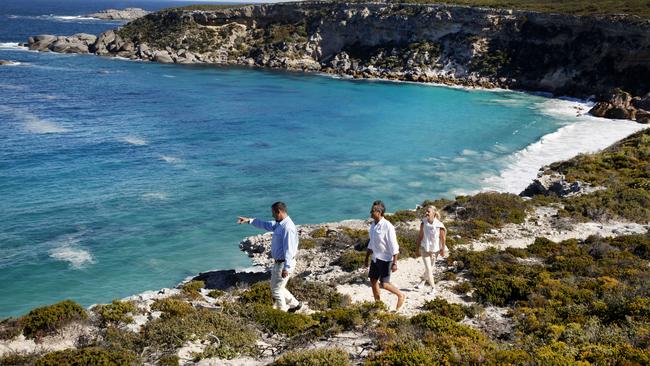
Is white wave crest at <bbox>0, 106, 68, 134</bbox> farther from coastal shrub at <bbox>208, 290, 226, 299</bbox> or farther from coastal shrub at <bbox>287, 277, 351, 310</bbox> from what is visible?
coastal shrub at <bbox>287, 277, 351, 310</bbox>

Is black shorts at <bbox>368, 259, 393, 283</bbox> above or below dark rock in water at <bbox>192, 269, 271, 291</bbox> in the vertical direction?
above

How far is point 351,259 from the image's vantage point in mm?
18922

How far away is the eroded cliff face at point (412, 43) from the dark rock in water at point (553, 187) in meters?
46.6

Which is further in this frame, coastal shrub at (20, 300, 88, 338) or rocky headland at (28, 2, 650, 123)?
rocky headland at (28, 2, 650, 123)

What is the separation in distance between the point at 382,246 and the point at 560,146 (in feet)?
126

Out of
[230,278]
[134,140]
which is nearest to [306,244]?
[230,278]

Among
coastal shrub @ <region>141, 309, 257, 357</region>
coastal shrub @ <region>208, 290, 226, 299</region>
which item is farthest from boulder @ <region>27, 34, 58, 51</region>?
coastal shrub @ <region>141, 309, 257, 357</region>

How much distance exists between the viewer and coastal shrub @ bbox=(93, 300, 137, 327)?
1208cm

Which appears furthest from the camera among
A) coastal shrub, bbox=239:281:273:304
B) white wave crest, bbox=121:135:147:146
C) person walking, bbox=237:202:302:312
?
white wave crest, bbox=121:135:147:146

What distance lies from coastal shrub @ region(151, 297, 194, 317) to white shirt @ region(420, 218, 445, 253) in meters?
6.47

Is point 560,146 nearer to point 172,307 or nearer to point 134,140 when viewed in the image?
point 134,140

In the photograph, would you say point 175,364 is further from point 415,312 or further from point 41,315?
point 415,312

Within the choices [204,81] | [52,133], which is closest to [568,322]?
[52,133]

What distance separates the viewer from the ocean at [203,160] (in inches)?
901
